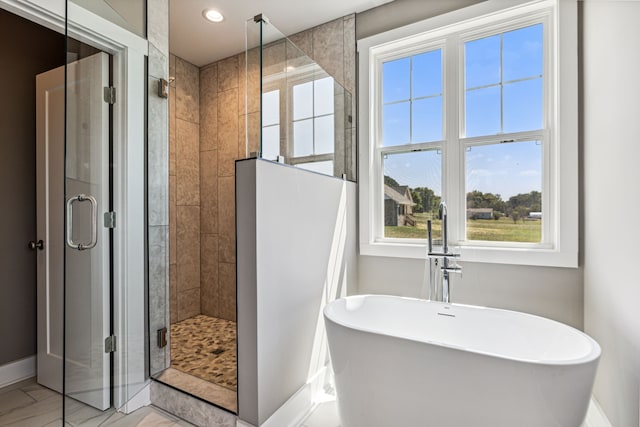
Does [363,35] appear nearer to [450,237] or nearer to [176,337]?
[450,237]

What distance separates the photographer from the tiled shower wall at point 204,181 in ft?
10.3

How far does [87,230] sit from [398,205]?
80.3 inches

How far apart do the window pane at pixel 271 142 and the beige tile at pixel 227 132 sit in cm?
162

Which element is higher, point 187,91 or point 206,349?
point 187,91

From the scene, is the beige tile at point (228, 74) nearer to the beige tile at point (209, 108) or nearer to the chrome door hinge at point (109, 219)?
the beige tile at point (209, 108)

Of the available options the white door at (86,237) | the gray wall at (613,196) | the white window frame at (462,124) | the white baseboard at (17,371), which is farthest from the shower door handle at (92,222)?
the gray wall at (613,196)

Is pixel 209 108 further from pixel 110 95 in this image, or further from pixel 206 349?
pixel 206 349

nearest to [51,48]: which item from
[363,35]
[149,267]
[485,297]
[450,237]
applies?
[149,267]

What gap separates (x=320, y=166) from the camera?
2.08m

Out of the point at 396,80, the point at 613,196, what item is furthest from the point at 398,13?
the point at 613,196

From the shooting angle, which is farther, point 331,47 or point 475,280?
point 331,47

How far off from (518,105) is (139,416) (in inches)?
121

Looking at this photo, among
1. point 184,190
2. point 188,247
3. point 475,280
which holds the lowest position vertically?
point 475,280

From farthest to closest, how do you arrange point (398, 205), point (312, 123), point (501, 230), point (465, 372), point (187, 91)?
point (187, 91)
point (398, 205)
point (501, 230)
point (312, 123)
point (465, 372)
